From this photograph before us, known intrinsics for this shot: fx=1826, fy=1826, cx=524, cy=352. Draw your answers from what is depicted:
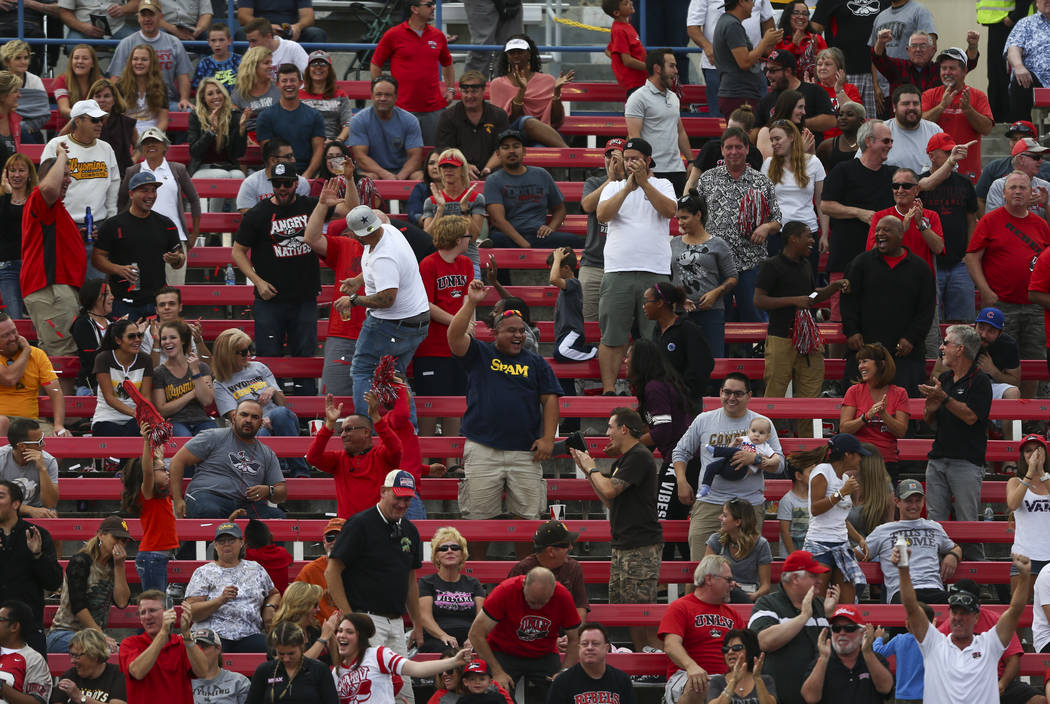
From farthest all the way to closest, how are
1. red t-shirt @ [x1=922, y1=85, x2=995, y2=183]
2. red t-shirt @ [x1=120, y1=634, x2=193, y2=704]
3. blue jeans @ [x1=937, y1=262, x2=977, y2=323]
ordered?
red t-shirt @ [x1=922, y1=85, x2=995, y2=183] → blue jeans @ [x1=937, y1=262, x2=977, y2=323] → red t-shirt @ [x1=120, y1=634, x2=193, y2=704]

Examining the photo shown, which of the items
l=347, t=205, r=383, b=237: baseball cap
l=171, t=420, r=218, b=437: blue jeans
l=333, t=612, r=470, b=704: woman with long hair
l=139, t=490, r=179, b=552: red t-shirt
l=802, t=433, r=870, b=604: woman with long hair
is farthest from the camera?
l=171, t=420, r=218, b=437: blue jeans

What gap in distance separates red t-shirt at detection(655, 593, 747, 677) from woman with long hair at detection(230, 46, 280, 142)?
682cm

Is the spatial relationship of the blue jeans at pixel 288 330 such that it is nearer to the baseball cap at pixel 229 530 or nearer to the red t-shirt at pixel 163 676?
the baseball cap at pixel 229 530

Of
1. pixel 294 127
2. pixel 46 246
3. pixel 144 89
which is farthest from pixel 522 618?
pixel 144 89

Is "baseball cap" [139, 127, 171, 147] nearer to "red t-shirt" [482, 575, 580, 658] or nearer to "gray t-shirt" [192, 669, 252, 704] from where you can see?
"gray t-shirt" [192, 669, 252, 704]

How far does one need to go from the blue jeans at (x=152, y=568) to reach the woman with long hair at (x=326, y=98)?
5399 millimetres

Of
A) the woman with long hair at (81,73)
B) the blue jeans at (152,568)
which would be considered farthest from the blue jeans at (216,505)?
the woman with long hair at (81,73)

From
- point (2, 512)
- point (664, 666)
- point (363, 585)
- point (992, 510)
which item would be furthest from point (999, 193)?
point (2, 512)

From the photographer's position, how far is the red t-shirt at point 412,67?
1633 centimetres

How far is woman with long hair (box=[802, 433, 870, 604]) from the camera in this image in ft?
36.8

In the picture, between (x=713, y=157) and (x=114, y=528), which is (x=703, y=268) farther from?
(x=114, y=528)

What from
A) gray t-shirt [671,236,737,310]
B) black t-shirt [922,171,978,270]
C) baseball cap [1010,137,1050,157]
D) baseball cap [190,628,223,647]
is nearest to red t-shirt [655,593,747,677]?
baseball cap [190,628,223,647]

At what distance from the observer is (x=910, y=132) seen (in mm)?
15227

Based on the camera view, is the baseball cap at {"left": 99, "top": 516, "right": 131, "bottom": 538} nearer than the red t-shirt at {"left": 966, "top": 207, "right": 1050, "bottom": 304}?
Yes
